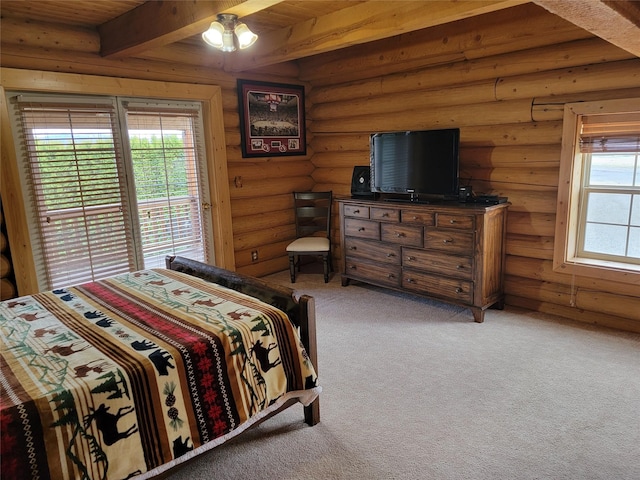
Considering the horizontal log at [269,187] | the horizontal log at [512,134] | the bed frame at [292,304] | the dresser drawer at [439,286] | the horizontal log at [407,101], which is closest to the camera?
the bed frame at [292,304]

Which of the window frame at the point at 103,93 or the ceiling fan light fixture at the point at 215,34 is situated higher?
the ceiling fan light fixture at the point at 215,34

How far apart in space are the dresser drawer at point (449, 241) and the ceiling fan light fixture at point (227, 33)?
211 cm

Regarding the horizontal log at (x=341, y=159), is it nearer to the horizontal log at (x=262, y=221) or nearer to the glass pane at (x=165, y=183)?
the horizontal log at (x=262, y=221)

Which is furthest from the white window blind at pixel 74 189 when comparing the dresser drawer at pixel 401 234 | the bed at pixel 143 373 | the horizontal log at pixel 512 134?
the horizontal log at pixel 512 134

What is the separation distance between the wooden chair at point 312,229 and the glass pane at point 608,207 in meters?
2.44

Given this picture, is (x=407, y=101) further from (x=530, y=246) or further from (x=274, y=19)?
(x=530, y=246)

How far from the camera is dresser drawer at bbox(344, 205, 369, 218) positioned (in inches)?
166

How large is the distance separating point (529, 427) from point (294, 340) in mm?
1323

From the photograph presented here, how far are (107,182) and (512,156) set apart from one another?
3.42 meters

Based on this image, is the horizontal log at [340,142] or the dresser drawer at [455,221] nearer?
the dresser drawer at [455,221]

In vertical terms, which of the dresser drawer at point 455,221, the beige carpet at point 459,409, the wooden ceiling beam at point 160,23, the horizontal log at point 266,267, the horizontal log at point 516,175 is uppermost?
the wooden ceiling beam at point 160,23

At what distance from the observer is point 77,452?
1.50 metres

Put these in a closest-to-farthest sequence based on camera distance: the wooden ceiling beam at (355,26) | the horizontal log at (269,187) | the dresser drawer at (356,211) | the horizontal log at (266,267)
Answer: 1. the wooden ceiling beam at (355,26)
2. the dresser drawer at (356,211)
3. the horizontal log at (269,187)
4. the horizontal log at (266,267)

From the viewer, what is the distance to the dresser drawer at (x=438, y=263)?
3.58 metres
